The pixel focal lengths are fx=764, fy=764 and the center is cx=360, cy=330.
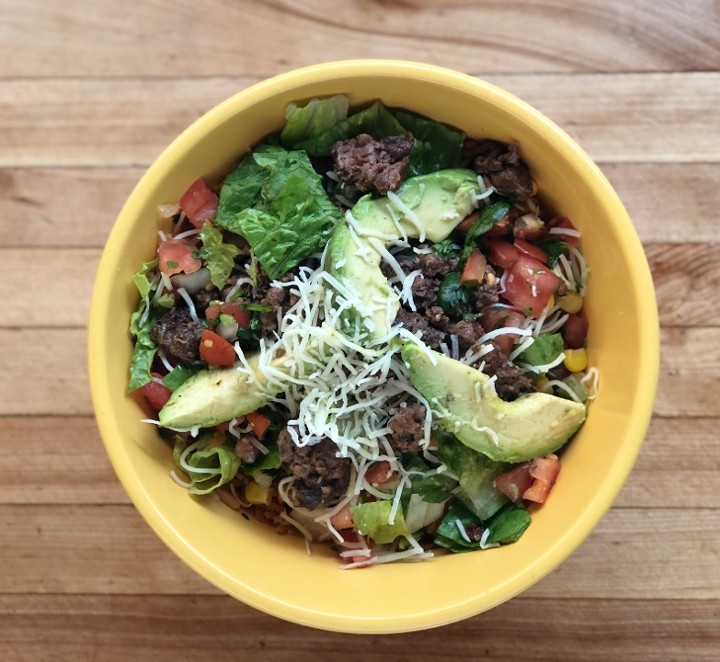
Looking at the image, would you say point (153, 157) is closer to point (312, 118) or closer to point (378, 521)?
point (312, 118)

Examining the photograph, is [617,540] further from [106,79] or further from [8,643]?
[106,79]

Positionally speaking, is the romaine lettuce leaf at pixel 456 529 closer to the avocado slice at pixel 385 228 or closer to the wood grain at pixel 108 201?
the avocado slice at pixel 385 228

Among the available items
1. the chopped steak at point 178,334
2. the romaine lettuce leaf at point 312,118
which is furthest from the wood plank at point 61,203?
the romaine lettuce leaf at point 312,118

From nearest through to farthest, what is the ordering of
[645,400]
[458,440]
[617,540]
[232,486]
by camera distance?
Result: [645,400]
[458,440]
[232,486]
[617,540]

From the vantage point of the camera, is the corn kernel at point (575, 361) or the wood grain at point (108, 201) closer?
the corn kernel at point (575, 361)

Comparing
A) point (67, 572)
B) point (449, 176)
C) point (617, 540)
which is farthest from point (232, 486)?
point (617, 540)

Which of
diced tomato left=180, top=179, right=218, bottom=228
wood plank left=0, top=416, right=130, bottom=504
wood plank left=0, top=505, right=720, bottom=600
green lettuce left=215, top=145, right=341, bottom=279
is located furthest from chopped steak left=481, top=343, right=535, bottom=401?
wood plank left=0, top=416, right=130, bottom=504
